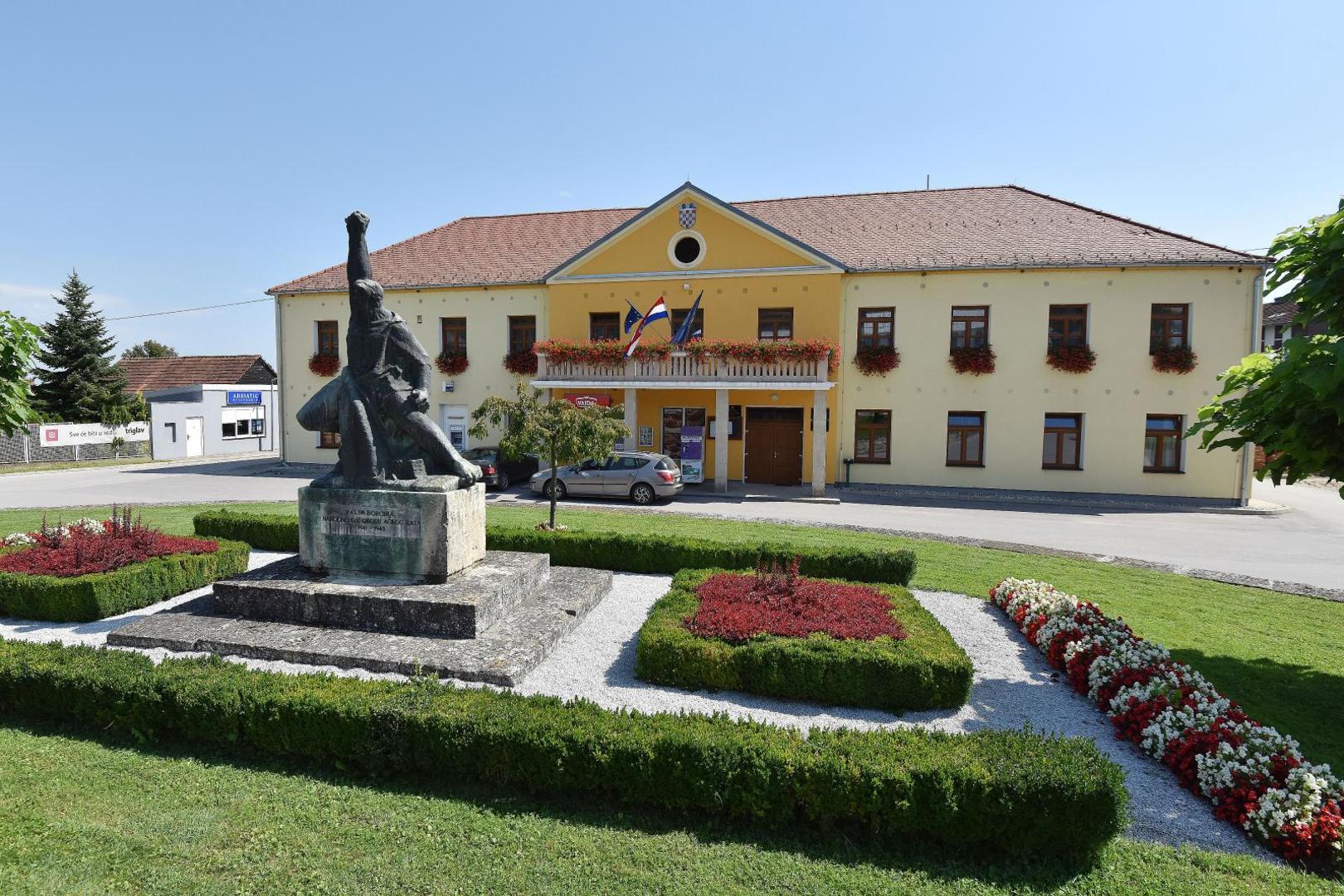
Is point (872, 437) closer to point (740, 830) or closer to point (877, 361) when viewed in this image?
point (877, 361)

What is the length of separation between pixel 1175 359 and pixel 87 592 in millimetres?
26659

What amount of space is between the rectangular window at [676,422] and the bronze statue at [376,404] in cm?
1515

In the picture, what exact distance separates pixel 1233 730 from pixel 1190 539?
12367 millimetres

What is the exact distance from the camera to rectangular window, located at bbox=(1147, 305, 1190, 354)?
20656mm

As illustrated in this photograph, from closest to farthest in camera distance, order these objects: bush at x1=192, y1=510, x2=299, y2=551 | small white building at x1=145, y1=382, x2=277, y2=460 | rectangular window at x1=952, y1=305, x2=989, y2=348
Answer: bush at x1=192, y1=510, x2=299, y2=551, rectangular window at x1=952, y1=305, x2=989, y2=348, small white building at x1=145, y1=382, x2=277, y2=460

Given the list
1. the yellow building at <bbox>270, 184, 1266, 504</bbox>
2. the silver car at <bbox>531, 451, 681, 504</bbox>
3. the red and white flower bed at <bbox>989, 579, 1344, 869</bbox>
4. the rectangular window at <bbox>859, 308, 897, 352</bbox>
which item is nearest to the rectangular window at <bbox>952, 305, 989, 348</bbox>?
the yellow building at <bbox>270, 184, 1266, 504</bbox>

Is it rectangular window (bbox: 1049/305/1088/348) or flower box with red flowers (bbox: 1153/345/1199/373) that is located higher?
rectangular window (bbox: 1049/305/1088/348)

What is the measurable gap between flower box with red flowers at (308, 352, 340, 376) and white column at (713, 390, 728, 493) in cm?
1617

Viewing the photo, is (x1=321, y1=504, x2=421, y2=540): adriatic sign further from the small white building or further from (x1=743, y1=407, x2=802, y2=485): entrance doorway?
the small white building

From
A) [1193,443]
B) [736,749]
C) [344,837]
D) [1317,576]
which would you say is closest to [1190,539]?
[1317,576]

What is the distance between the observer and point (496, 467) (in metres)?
21.0

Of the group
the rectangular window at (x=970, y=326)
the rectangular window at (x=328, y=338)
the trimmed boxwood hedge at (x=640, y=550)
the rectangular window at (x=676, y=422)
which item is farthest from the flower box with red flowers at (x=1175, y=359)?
the rectangular window at (x=328, y=338)

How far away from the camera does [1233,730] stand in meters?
5.09

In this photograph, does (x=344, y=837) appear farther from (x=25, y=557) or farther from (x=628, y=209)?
(x=628, y=209)
